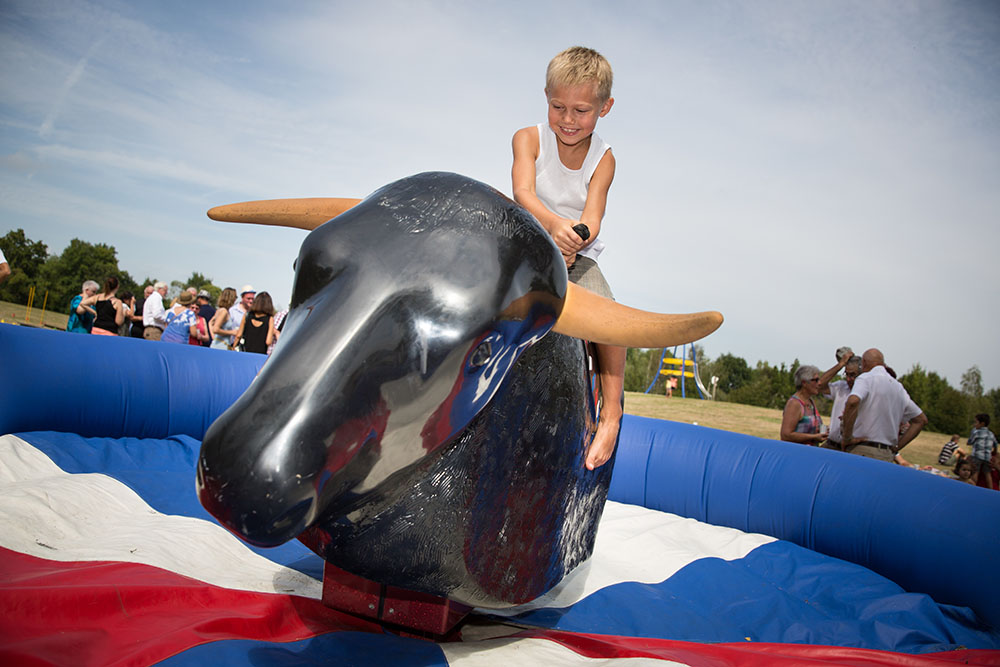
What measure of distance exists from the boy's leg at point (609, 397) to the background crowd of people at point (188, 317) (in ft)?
16.4

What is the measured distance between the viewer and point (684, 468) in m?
3.81

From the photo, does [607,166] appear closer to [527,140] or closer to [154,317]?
[527,140]

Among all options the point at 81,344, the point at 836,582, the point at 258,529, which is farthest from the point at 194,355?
the point at 836,582

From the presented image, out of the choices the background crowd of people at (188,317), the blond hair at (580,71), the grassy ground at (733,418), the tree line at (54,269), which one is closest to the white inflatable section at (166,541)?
the blond hair at (580,71)

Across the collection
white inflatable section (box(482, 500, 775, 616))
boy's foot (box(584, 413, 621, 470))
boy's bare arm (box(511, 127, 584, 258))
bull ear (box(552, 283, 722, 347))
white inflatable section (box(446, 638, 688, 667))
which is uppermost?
boy's bare arm (box(511, 127, 584, 258))

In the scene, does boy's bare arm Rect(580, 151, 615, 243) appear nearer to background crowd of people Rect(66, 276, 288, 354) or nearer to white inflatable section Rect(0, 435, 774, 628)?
white inflatable section Rect(0, 435, 774, 628)

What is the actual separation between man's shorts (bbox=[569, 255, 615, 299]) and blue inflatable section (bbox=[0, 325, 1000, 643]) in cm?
146

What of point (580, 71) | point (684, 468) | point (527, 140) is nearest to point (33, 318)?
point (684, 468)

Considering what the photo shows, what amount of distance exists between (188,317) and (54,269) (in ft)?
151

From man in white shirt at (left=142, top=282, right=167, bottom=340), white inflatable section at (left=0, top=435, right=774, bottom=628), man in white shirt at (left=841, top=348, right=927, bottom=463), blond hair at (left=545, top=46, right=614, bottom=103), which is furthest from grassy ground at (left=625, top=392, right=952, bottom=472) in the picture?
blond hair at (left=545, top=46, right=614, bottom=103)

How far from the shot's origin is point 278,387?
100 centimetres

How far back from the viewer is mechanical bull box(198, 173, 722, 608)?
0.98 m

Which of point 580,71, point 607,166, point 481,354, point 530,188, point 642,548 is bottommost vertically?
point 642,548

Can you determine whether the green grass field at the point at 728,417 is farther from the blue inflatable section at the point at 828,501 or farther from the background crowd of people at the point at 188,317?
the blue inflatable section at the point at 828,501
